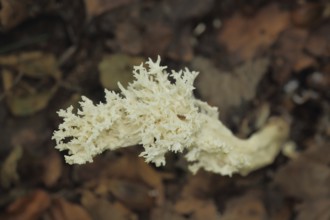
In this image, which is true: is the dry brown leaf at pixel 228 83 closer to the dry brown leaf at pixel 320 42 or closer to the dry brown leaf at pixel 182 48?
the dry brown leaf at pixel 182 48

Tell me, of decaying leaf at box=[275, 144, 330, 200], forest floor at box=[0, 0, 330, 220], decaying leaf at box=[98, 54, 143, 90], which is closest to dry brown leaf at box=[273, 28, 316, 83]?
forest floor at box=[0, 0, 330, 220]

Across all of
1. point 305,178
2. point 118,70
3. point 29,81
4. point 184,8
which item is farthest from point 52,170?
point 305,178

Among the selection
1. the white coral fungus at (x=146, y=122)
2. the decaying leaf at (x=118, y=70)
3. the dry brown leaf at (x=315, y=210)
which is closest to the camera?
the white coral fungus at (x=146, y=122)

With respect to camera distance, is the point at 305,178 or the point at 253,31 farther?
the point at 253,31

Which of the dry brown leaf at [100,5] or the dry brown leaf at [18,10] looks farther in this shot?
the dry brown leaf at [100,5]

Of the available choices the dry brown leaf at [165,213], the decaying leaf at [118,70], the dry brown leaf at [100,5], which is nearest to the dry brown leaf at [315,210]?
the dry brown leaf at [165,213]

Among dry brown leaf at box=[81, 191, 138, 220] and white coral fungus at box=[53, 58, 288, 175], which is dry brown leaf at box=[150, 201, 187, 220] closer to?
dry brown leaf at box=[81, 191, 138, 220]

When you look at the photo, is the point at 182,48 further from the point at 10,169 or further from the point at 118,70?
the point at 10,169

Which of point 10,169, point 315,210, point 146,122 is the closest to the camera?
point 146,122
